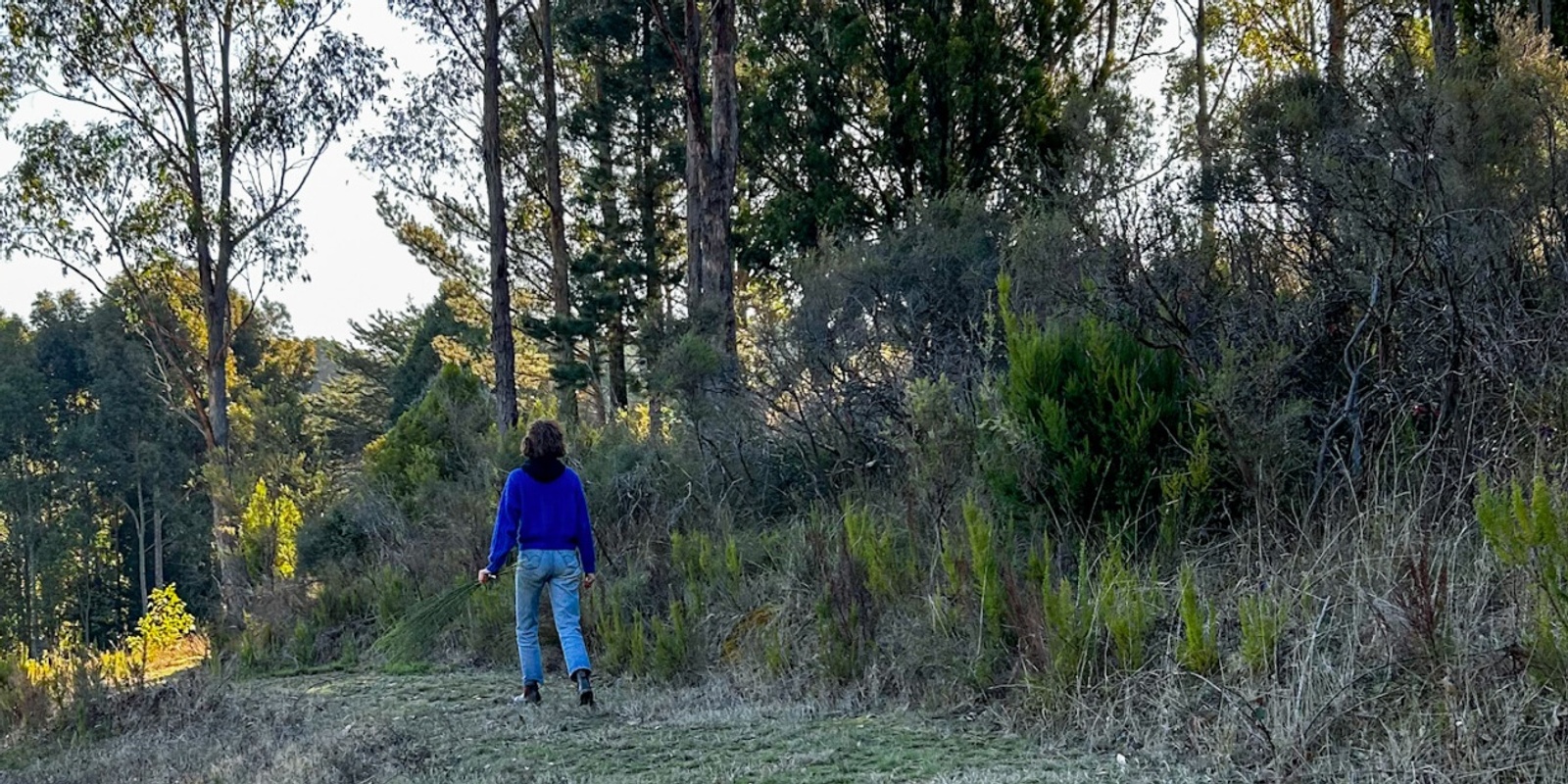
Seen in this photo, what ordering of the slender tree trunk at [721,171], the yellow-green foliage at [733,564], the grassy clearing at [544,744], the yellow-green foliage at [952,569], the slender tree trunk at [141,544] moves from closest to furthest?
the grassy clearing at [544,744]
the yellow-green foliage at [952,569]
the yellow-green foliage at [733,564]
the slender tree trunk at [721,171]
the slender tree trunk at [141,544]

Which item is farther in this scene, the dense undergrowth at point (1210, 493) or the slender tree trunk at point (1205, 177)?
the slender tree trunk at point (1205, 177)

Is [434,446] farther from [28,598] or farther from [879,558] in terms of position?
[28,598]

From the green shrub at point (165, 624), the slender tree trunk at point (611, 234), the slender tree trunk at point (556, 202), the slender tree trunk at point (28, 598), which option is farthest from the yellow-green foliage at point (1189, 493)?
the slender tree trunk at point (28, 598)

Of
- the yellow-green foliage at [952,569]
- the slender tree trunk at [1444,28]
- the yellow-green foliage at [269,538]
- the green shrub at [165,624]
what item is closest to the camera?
the yellow-green foliage at [952,569]

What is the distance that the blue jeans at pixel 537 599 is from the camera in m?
8.00

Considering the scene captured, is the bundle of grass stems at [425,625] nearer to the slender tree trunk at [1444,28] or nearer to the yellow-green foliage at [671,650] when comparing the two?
the yellow-green foliage at [671,650]

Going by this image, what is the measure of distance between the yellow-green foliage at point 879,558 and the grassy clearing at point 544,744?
102 cm

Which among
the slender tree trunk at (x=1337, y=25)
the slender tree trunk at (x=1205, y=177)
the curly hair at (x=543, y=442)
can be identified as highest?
the slender tree trunk at (x=1337, y=25)

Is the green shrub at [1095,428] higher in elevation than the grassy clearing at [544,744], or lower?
higher

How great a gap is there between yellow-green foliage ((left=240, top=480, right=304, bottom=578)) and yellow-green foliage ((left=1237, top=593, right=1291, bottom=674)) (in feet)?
44.9

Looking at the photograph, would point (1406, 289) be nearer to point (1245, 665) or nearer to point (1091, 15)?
point (1245, 665)

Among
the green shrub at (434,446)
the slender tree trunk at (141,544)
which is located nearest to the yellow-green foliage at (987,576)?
the green shrub at (434,446)

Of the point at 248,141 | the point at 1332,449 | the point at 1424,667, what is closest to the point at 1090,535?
the point at 1332,449

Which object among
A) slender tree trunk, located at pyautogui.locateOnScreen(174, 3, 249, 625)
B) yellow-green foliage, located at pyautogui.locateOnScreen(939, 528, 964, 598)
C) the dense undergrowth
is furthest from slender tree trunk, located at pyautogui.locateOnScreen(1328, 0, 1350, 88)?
slender tree trunk, located at pyautogui.locateOnScreen(174, 3, 249, 625)
